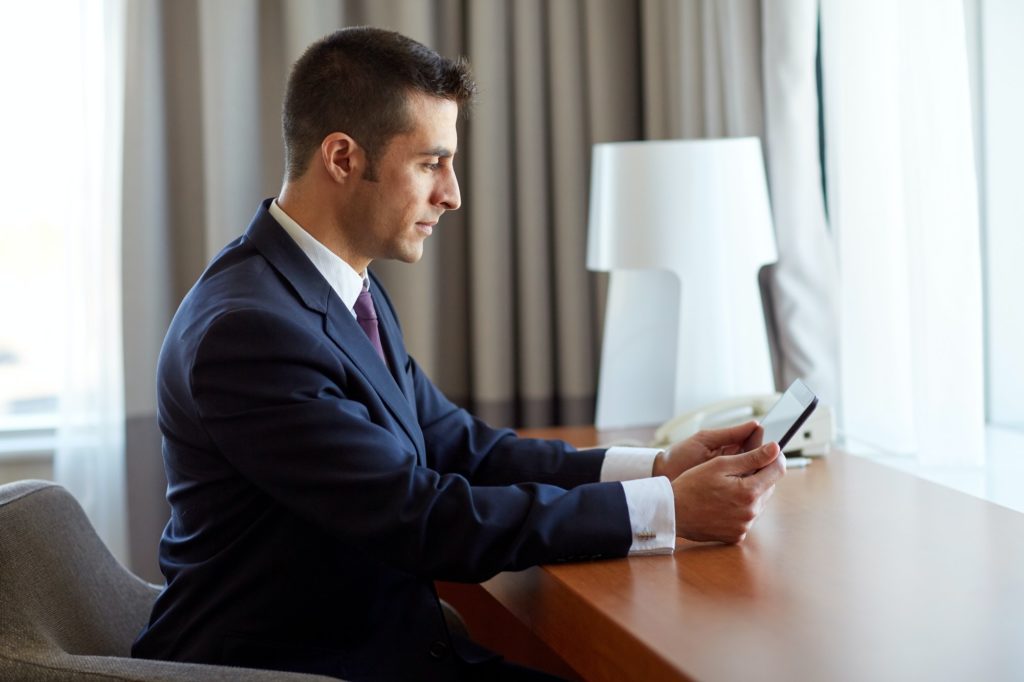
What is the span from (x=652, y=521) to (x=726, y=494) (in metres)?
0.10

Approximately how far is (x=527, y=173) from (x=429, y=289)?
0.42m

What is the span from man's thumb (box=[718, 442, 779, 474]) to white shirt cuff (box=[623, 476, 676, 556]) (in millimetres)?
97

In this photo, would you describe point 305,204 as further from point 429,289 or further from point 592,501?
point 429,289

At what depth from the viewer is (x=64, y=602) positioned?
155 centimetres

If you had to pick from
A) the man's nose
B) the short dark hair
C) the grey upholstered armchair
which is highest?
the short dark hair

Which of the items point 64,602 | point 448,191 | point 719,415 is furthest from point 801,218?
point 64,602

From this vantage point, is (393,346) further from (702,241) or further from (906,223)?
(906,223)

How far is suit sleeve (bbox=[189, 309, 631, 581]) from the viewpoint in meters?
1.40

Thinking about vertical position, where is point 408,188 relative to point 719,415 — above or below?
above

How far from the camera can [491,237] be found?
10.2ft

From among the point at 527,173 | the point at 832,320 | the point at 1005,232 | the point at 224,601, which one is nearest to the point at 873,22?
the point at 1005,232

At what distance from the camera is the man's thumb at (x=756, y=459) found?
4.86 ft

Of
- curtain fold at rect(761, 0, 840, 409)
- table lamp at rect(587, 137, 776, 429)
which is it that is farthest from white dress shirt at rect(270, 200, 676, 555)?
curtain fold at rect(761, 0, 840, 409)

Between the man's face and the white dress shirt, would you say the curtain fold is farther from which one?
the man's face
